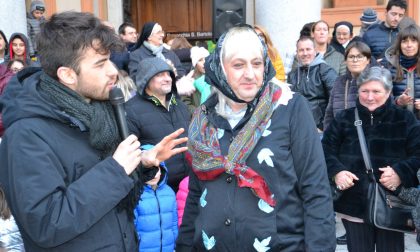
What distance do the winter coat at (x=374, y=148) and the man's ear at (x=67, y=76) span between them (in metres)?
2.15

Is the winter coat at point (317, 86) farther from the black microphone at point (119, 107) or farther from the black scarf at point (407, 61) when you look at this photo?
the black microphone at point (119, 107)

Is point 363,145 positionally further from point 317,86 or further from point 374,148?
point 317,86

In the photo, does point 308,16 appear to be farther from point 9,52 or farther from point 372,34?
point 9,52

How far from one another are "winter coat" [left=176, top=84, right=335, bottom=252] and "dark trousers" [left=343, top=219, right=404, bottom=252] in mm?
1681

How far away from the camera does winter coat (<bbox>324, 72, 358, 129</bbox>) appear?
17.3ft

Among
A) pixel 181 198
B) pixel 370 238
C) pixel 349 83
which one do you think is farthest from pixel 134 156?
pixel 349 83

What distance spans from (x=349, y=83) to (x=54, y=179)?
3.97 meters

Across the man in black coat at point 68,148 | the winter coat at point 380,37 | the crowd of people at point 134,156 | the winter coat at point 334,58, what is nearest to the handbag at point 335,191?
the crowd of people at point 134,156

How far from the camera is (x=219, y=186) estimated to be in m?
2.44

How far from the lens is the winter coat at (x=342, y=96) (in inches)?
208

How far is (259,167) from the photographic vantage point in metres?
2.35

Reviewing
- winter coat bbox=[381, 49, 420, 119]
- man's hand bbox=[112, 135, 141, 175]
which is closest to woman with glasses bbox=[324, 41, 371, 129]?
winter coat bbox=[381, 49, 420, 119]

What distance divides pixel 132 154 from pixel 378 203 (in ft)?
7.03

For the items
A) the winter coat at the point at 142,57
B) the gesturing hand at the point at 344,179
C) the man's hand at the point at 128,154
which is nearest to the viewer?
the man's hand at the point at 128,154
